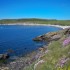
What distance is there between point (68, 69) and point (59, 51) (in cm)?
454

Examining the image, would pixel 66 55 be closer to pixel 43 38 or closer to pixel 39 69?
pixel 39 69

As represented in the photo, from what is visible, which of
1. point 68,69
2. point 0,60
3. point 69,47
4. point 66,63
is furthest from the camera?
point 0,60

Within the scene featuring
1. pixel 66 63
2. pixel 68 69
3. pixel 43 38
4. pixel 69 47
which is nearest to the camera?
pixel 68 69

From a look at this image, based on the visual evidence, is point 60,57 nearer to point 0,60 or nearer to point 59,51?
point 59,51

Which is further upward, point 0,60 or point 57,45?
point 57,45

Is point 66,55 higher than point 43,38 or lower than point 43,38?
higher

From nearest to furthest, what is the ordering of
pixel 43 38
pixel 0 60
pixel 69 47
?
pixel 69 47
pixel 0 60
pixel 43 38

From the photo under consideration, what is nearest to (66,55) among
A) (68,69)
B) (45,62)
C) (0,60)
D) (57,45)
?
(45,62)

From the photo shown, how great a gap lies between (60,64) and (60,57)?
152cm

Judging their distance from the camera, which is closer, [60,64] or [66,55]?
[60,64]

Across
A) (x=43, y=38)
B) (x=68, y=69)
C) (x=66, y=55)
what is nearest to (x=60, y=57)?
(x=66, y=55)

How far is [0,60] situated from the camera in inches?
1433

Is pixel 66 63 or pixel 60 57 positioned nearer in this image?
pixel 66 63

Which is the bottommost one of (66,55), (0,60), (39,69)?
(0,60)
